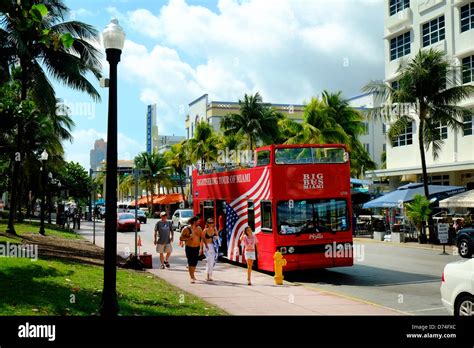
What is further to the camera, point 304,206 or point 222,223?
point 222,223

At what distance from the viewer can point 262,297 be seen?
1178 cm

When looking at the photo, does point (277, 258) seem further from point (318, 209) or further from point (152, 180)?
point (152, 180)

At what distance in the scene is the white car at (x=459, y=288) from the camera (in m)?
7.86

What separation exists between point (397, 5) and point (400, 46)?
3035 mm

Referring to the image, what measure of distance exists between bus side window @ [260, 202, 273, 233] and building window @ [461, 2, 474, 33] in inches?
912

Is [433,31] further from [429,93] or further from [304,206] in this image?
[304,206]

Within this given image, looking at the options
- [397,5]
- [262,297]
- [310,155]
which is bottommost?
[262,297]

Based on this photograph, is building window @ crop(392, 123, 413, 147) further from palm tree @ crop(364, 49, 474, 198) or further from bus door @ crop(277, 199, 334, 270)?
bus door @ crop(277, 199, 334, 270)

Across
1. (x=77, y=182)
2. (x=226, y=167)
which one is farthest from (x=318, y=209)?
(x=77, y=182)

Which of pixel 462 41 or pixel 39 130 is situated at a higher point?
pixel 462 41

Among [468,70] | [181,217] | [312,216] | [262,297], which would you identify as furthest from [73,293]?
[468,70]

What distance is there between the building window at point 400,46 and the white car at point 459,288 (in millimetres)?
32404
